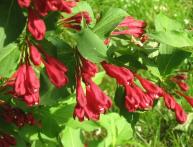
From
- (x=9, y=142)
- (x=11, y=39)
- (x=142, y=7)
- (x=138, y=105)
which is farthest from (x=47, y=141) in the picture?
(x=142, y=7)

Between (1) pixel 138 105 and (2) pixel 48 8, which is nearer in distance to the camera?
(2) pixel 48 8

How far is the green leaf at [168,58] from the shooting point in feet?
4.67

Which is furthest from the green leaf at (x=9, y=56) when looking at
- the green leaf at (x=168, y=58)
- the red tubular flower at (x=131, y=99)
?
the green leaf at (x=168, y=58)

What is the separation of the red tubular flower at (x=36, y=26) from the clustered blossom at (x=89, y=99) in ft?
0.54

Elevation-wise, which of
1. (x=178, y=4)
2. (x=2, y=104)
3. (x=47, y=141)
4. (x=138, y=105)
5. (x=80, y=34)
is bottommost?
(x=178, y=4)

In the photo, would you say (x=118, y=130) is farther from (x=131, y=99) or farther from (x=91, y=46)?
(x=91, y=46)

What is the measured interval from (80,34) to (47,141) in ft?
2.13

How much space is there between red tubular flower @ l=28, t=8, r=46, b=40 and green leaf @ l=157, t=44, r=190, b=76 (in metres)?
0.41

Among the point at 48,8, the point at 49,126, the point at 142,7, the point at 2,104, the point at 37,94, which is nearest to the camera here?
the point at 48,8

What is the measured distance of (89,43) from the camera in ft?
3.80

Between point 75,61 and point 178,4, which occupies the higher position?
point 75,61

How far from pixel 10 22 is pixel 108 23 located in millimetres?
257

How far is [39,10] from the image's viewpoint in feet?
3.68

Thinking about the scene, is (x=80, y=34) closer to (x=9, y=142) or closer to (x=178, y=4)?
(x=9, y=142)
